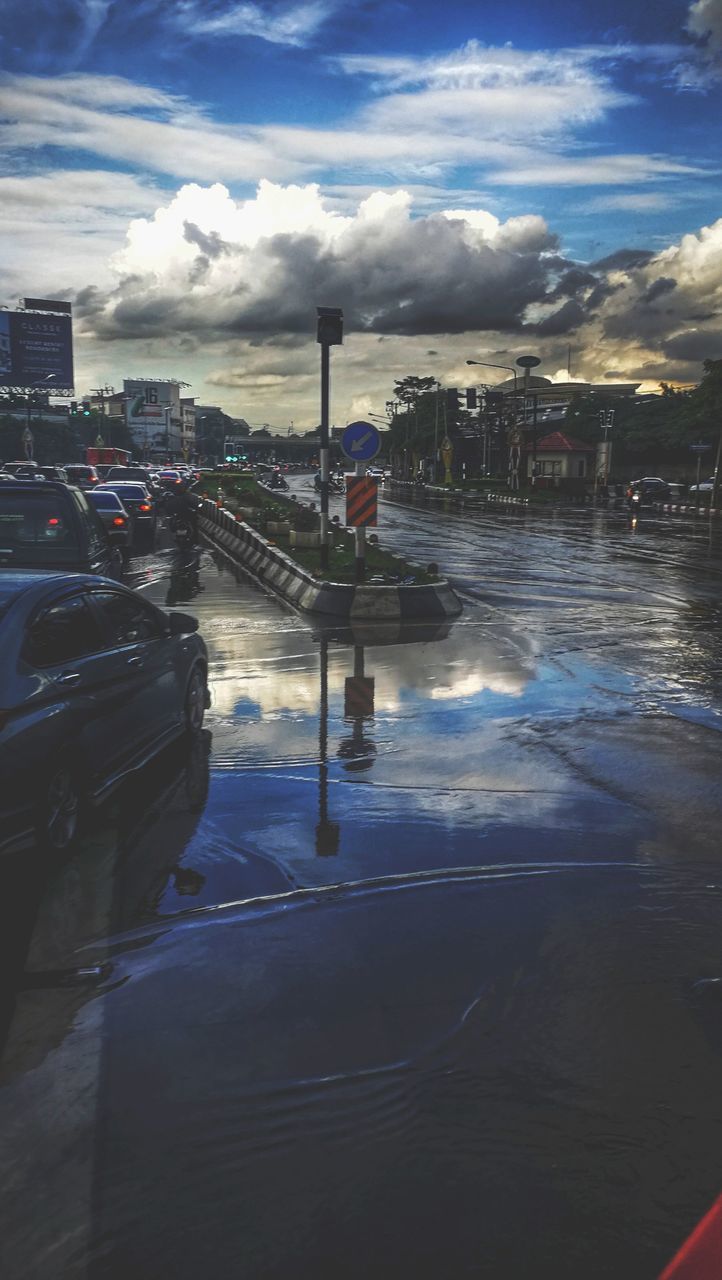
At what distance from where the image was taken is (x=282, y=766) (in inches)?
304

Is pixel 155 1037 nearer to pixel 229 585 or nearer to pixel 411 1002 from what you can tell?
pixel 411 1002

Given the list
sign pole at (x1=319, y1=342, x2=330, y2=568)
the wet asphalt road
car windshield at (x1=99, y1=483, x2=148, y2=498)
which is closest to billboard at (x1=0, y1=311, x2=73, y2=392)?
car windshield at (x1=99, y1=483, x2=148, y2=498)

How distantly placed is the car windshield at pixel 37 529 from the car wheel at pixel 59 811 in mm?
6035

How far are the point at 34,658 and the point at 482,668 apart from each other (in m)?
6.73

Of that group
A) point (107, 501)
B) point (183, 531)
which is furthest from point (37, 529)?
point (183, 531)

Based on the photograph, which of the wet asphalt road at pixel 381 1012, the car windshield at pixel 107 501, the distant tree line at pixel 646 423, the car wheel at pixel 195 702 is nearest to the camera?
the wet asphalt road at pixel 381 1012

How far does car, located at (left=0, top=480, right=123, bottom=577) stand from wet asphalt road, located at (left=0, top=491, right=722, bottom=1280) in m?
3.68

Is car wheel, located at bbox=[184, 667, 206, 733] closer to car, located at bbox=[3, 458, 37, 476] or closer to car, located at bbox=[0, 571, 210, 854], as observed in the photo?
car, located at bbox=[0, 571, 210, 854]

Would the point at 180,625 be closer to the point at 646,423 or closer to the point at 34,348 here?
the point at 646,423

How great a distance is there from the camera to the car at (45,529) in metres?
11.4

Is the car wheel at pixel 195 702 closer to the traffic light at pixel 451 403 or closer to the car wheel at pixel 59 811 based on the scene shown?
the car wheel at pixel 59 811

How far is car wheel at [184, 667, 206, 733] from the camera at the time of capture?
330 inches

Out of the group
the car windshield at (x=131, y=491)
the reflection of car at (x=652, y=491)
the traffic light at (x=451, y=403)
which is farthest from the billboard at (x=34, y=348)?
the car windshield at (x=131, y=491)

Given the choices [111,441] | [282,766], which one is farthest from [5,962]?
[111,441]
